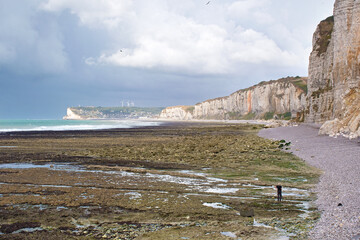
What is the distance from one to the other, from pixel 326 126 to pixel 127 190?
24.1 metres

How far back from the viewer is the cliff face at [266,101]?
330 feet

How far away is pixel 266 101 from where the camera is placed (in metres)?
122

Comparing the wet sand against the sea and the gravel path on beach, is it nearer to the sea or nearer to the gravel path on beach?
the gravel path on beach

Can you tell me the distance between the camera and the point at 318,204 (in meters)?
8.89

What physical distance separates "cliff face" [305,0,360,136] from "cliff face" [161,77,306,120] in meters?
26.4

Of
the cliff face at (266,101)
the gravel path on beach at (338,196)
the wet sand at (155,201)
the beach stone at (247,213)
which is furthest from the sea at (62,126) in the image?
the beach stone at (247,213)

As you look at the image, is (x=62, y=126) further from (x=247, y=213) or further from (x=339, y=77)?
(x=247, y=213)

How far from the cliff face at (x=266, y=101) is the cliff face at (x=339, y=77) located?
26.4 meters

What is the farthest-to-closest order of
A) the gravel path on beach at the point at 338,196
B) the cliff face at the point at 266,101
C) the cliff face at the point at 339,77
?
the cliff face at the point at 266,101 → the cliff face at the point at 339,77 → the gravel path on beach at the point at 338,196

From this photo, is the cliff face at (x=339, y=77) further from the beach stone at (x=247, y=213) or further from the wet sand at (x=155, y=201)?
the beach stone at (x=247, y=213)

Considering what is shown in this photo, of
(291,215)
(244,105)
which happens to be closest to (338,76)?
(291,215)

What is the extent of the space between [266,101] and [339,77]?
86044 mm

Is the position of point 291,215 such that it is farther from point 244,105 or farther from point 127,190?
point 244,105

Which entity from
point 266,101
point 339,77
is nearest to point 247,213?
point 339,77
